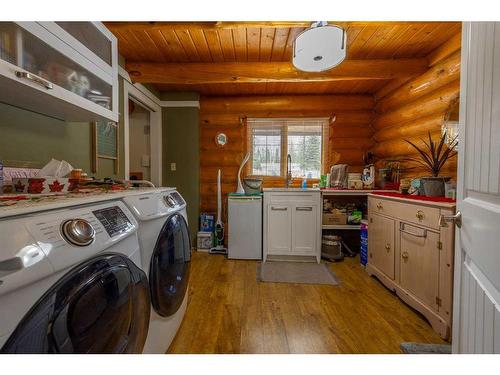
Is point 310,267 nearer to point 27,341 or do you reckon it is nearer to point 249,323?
point 249,323

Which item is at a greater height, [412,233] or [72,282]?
[72,282]

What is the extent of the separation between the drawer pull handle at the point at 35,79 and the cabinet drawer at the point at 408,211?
2205mm

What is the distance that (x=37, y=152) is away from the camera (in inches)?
53.1

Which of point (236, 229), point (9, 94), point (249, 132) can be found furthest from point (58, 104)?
point (249, 132)

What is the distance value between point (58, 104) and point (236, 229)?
1980mm

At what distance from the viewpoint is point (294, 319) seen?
1.52 meters

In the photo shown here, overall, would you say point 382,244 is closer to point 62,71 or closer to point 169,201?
point 169,201

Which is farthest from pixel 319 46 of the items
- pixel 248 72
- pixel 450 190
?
pixel 450 190

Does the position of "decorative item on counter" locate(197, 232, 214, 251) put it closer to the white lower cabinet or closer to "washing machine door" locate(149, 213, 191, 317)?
the white lower cabinet

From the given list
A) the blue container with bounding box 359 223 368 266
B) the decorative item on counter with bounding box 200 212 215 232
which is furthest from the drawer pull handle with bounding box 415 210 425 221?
the decorative item on counter with bounding box 200 212 215 232

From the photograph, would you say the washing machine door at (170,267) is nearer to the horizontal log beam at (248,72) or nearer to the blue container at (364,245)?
the horizontal log beam at (248,72)

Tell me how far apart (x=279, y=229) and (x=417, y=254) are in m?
1.35

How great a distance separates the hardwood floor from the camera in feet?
4.23

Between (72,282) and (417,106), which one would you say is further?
(417,106)
